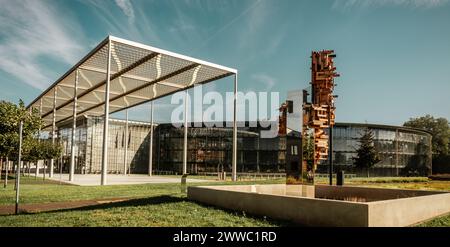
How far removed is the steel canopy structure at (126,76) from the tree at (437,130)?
6603 centimetres

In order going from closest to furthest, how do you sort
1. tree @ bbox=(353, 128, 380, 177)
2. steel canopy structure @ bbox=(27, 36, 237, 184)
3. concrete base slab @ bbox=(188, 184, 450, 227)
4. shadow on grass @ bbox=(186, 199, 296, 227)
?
1. concrete base slab @ bbox=(188, 184, 450, 227)
2. shadow on grass @ bbox=(186, 199, 296, 227)
3. steel canopy structure @ bbox=(27, 36, 237, 184)
4. tree @ bbox=(353, 128, 380, 177)

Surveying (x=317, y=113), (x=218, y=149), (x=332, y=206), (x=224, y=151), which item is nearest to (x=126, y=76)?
(x=317, y=113)

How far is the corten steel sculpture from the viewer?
11.7 m

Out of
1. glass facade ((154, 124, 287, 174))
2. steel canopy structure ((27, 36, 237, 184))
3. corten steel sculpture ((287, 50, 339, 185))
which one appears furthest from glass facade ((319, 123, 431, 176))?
corten steel sculpture ((287, 50, 339, 185))

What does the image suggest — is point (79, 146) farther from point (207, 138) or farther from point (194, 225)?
point (194, 225)

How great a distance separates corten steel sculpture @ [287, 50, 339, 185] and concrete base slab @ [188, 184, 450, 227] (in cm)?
99

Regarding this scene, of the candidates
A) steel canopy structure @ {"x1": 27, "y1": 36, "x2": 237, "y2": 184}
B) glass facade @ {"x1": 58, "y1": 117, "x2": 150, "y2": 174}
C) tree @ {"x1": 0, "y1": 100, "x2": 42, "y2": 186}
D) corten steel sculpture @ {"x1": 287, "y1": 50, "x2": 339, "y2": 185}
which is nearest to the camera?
corten steel sculpture @ {"x1": 287, "y1": 50, "x2": 339, "y2": 185}

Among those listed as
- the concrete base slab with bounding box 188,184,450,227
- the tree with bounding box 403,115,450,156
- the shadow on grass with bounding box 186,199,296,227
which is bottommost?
the shadow on grass with bounding box 186,199,296,227

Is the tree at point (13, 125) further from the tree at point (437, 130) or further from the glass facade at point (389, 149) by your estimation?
the tree at point (437, 130)

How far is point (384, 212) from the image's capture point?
834 centimetres

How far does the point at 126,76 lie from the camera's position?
35.0 meters

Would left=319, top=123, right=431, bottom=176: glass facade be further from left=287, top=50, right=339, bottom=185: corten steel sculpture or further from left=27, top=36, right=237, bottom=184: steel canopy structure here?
left=287, top=50, right=339, bottom=185: corten steel sculpture
